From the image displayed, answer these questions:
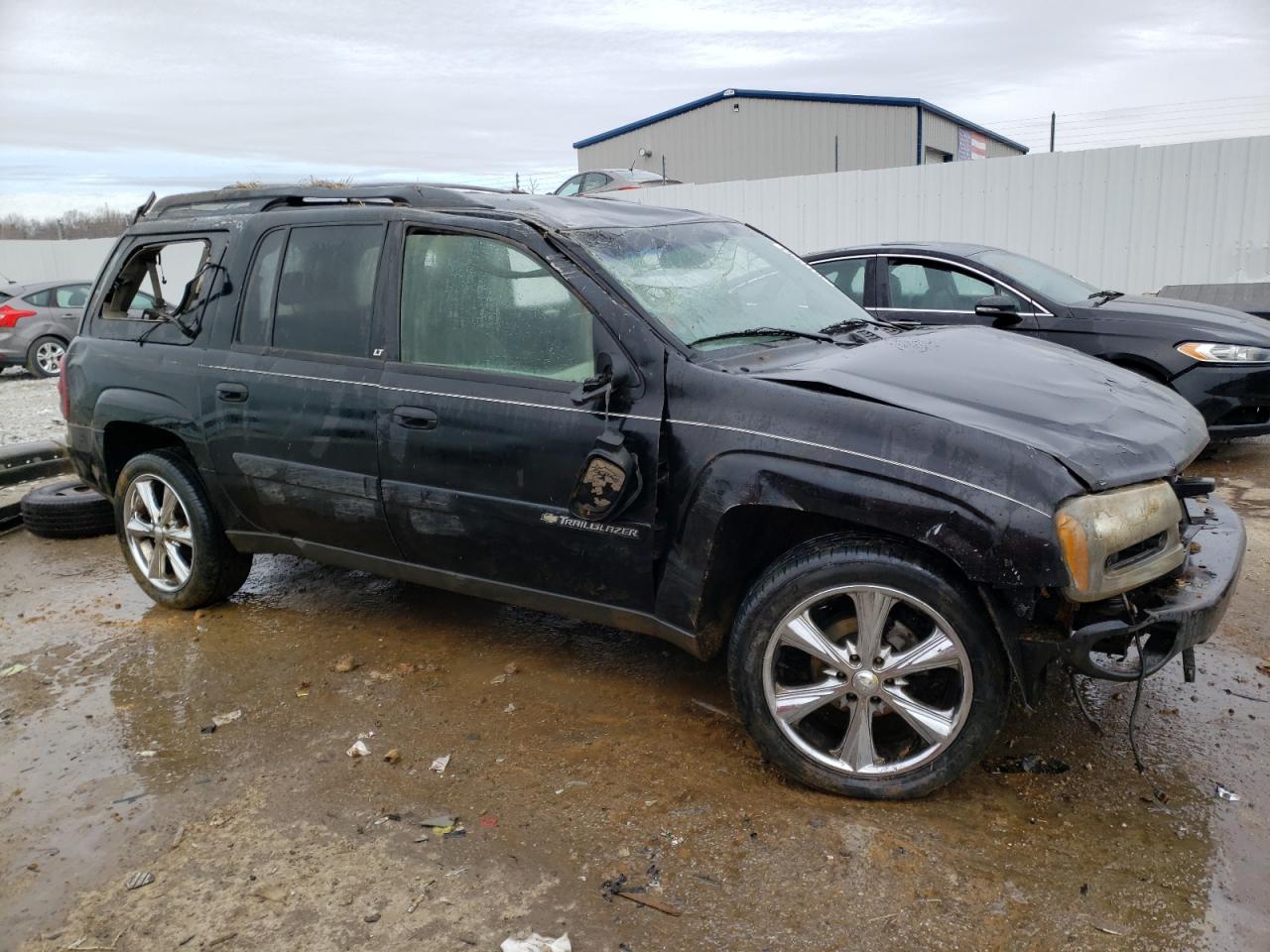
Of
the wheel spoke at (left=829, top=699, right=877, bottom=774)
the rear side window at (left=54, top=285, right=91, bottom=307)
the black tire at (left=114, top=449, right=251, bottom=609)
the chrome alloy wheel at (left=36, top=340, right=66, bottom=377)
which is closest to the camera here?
the wheel spoke at (left=829, top=699, right=877, bottom=774)

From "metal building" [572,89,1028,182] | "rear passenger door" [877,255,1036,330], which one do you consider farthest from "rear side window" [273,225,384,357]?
"metal building" [572,89,1028,182]

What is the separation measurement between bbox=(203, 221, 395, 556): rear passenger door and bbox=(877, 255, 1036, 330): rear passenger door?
468 cm

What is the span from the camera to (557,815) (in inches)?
125

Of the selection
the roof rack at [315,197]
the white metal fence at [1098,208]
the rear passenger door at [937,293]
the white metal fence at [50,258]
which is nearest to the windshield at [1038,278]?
the rear passenger door at [937,293]

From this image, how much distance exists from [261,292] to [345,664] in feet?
5.61

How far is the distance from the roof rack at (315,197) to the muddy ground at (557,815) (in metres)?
1.97

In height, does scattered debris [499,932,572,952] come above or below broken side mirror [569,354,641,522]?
below

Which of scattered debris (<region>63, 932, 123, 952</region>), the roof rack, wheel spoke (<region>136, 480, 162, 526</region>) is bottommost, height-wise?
scattered debris (<region>63, 932, 123, 952</region>)

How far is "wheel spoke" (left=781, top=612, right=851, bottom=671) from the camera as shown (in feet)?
10.3

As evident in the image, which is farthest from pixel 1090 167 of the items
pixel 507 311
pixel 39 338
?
pixel 39 338

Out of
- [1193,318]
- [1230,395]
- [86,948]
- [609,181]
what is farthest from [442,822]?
[609,181]

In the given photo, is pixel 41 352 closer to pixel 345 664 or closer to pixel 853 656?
pixel 345 664

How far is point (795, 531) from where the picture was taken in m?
3.35

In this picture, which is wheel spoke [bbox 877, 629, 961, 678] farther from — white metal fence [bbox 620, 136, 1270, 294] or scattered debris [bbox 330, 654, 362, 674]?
white metal fence [bbox 620, 136, 1270, 294]
